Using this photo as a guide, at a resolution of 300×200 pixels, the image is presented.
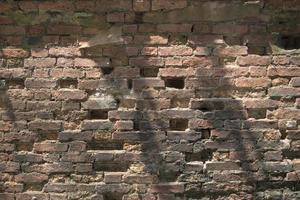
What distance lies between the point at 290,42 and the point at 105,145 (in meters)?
1.70

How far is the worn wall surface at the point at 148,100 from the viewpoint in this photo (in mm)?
3775

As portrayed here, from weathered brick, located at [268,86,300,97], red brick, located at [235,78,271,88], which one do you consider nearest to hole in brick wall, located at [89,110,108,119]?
red brick, located at [235,78,271,88]

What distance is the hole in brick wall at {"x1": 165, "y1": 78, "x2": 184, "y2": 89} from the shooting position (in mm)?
3813

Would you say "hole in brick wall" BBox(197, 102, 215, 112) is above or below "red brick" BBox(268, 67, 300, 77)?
below

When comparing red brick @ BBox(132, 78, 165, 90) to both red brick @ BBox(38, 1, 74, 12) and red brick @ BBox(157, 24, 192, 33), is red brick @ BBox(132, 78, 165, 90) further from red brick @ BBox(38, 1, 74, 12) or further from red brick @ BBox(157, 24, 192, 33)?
red brick @ BBox(38, 1, 74, 12)

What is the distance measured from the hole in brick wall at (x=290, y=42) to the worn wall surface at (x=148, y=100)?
0.11 metres

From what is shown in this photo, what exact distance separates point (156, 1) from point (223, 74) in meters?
0.77

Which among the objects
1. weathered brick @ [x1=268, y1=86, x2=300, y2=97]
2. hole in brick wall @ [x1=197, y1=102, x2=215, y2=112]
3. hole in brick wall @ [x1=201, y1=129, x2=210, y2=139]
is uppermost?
weathered brick @ [x1=268, y1=86, x2=300, y2=97]

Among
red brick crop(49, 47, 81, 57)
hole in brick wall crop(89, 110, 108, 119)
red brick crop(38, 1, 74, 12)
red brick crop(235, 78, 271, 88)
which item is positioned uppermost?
red brick crop(38, 1, 74, 12)

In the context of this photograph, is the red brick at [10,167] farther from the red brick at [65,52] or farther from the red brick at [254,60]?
the red brick at [254,60]

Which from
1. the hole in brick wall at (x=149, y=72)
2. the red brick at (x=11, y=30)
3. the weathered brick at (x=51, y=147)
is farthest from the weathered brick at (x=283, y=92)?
the red brick at (x=11, y=30)

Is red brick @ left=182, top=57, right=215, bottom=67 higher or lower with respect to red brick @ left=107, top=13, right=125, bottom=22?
lower

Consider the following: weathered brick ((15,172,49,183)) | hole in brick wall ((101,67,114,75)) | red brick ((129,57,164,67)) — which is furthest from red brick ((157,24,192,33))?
weathered brick ((15,172,49,183))

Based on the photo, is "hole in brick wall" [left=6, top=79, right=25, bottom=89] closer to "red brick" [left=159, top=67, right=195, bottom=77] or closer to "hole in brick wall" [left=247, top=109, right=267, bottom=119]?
"red brick" [left=159, top=67, right=195, bottom=77]
